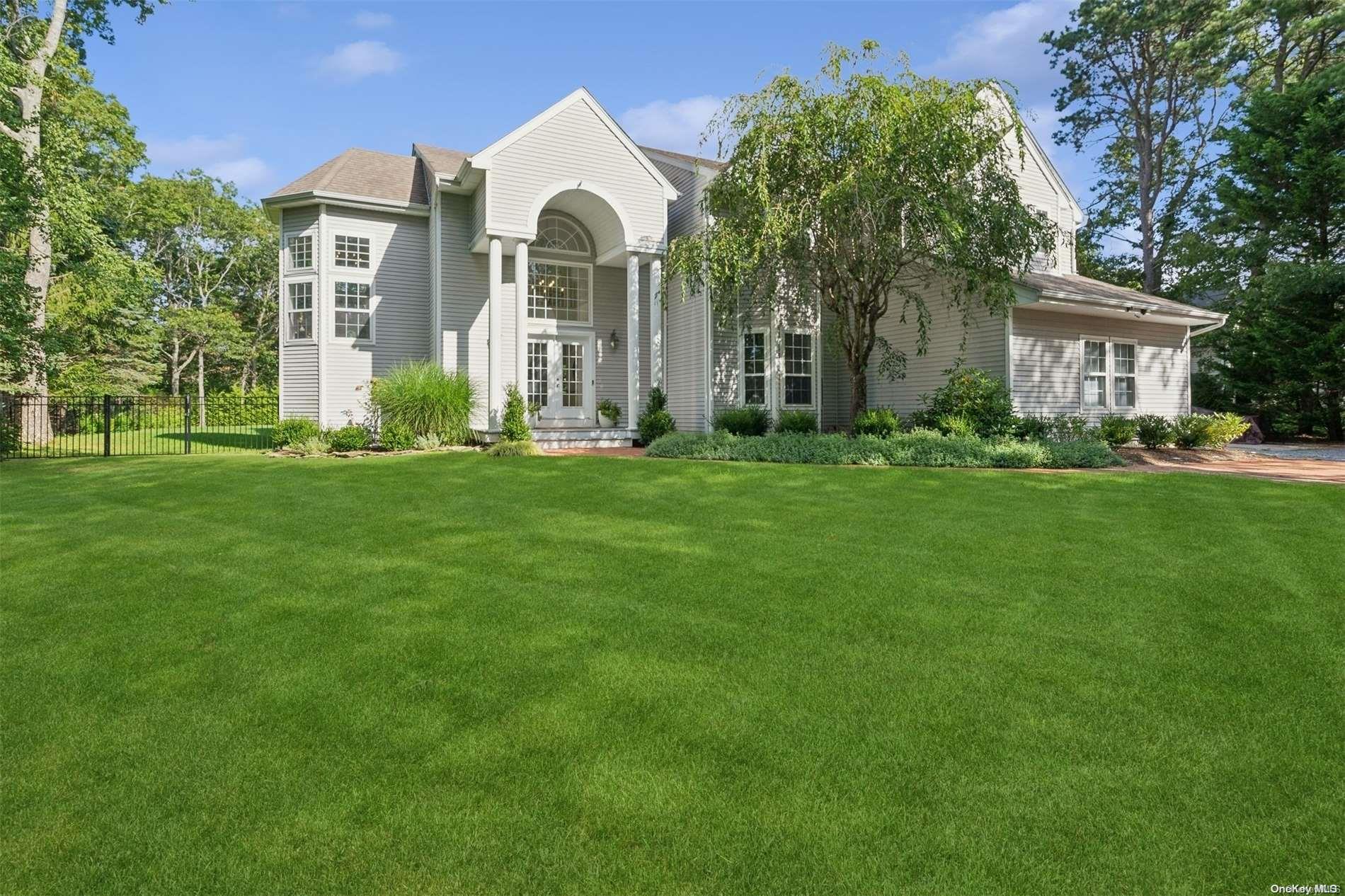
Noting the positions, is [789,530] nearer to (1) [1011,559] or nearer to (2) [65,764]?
(1) [1011,559]

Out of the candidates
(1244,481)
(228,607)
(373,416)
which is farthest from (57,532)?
(1244,481)

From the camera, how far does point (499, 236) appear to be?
46.8ft

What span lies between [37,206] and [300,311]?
4.62 meters

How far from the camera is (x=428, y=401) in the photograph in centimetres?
1377

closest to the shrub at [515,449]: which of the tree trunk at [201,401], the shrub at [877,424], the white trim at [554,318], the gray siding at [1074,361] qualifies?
the white trim at [554,318]

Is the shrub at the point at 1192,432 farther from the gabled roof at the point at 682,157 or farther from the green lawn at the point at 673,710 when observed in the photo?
the gabled roof at the point at 682,157

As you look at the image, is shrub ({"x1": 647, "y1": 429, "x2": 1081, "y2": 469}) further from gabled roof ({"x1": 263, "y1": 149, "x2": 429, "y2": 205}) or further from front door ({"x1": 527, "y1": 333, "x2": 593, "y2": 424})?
gabled roof ({"x1": 263, "y1": 149, "x2": 429, "y2": 205})

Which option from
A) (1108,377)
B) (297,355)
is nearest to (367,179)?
(297,355)

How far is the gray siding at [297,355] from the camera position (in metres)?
15.4

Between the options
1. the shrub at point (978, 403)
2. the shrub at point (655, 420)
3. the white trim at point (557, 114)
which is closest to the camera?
the shrub at point (978, 403)

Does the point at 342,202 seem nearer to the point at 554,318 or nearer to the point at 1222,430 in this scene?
the point at 554,318

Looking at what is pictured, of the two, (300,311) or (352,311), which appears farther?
(352,311)

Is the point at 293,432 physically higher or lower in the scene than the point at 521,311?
lower

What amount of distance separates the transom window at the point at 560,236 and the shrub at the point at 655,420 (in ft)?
13.6
